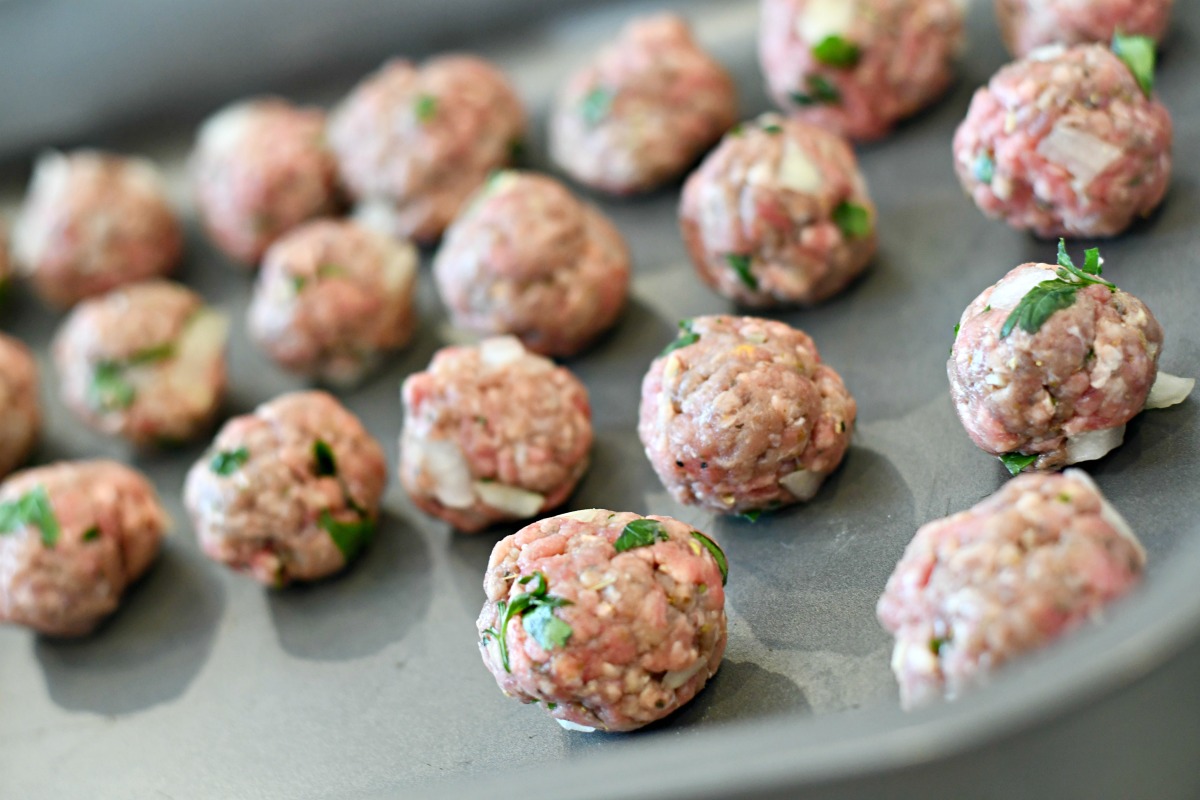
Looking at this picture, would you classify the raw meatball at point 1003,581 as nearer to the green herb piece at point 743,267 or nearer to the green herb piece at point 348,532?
Answer: the green herb piece at point 743,267

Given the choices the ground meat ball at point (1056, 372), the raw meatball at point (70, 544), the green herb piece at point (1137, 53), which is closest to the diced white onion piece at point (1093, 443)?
the ground meat ball at point (1056, 372)

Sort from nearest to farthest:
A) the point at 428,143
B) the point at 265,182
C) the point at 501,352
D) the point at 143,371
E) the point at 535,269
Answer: the point at 501,352 < the point at 535,269 < the point at 143,371 < the point at 428,143 < the point at 265,182

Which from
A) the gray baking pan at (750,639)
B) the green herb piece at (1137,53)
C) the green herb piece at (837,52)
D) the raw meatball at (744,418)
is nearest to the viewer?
the gray baking pan at (750,639)

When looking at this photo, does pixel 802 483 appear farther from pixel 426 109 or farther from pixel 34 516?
pixel 34 516

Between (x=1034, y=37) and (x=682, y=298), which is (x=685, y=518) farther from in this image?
(x=1034, y=37)

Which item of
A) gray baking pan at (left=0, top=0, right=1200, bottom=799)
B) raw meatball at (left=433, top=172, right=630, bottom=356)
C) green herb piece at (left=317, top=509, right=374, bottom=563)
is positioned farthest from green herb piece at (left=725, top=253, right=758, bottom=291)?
green herb piece at (left=317, top=509, right=374, bottom=563)

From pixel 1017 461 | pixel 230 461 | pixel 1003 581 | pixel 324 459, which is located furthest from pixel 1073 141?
pixel 230 461
